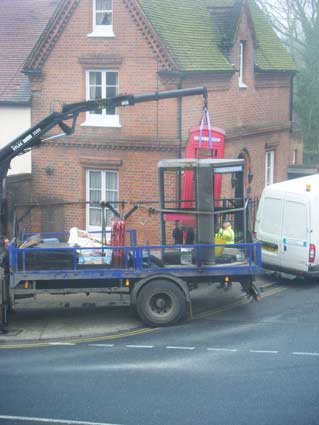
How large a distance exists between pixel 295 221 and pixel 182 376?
7518 mm

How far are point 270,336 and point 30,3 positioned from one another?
19.4m

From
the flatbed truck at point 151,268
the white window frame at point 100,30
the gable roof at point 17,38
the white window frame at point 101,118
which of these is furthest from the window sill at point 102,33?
the flatbed truck at point 151,268

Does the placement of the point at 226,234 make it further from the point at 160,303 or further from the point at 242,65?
the point at 242,65

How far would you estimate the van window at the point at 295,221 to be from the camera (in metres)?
18.8

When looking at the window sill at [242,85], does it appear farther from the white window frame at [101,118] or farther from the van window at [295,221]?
the van window at [295,221]

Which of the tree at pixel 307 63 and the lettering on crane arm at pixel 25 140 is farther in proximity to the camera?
the tree at pixel 307 63

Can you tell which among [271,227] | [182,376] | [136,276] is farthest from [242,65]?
[182,376]

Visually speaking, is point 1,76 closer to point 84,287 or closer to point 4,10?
point 4,10

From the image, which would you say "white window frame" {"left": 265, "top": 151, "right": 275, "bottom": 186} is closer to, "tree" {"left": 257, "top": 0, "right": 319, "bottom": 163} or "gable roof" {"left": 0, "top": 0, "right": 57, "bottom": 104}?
"gable roof" {"left": 0, "top": 0, "right": 57, "bottom": 104}

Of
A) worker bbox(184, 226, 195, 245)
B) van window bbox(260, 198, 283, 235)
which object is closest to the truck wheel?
worker bbox(184, 226, 195, 245)

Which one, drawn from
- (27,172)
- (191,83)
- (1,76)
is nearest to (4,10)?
(1,76)

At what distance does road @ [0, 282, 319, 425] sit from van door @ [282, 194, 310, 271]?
7.88ft

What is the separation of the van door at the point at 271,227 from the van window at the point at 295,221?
Answer: 0.21m

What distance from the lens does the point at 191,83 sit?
22750mm
